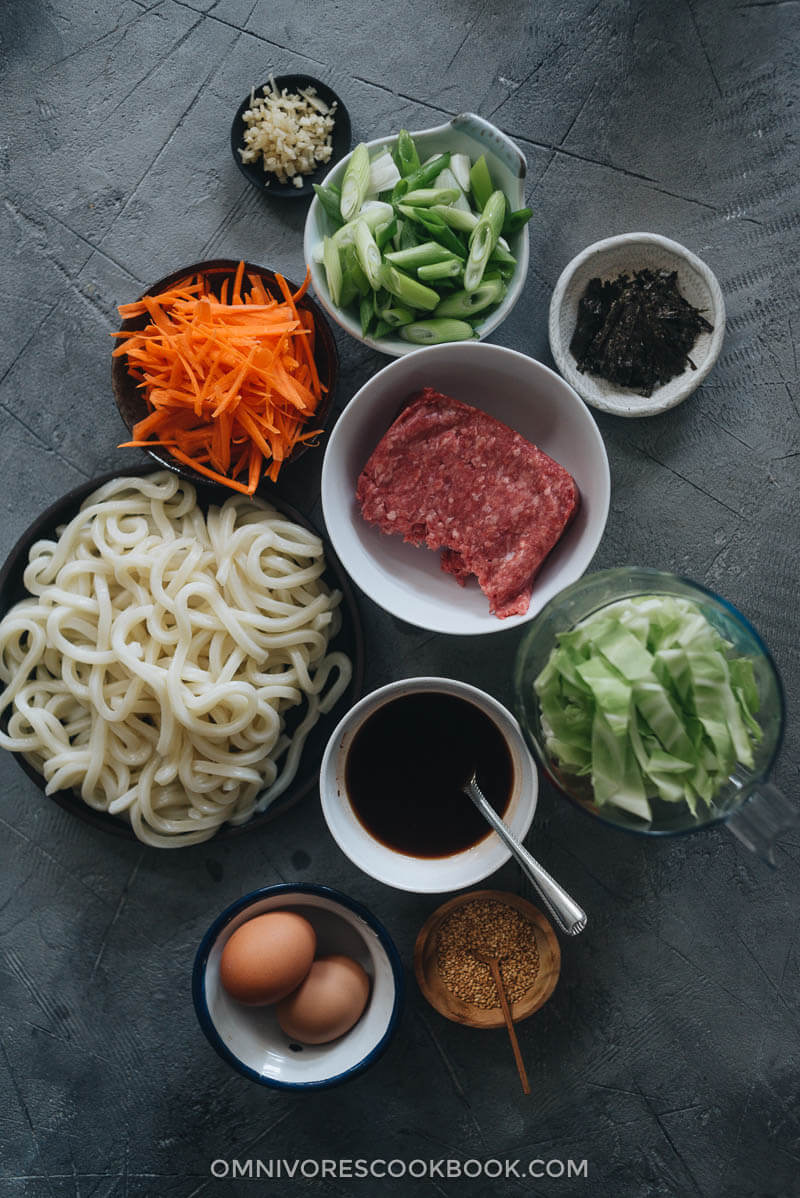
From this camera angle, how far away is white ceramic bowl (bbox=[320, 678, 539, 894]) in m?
1.99

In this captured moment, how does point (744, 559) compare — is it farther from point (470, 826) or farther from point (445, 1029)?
point (445, 1029)

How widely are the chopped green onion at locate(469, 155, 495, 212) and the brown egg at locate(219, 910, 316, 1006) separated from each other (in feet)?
5.70

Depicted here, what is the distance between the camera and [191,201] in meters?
2.29

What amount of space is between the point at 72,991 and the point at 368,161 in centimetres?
220

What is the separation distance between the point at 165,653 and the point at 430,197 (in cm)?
122

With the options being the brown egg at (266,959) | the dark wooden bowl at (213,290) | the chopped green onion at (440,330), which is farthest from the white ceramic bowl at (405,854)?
the chopped green onion at (440,330)

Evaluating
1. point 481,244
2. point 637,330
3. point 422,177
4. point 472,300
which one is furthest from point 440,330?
point 637,330

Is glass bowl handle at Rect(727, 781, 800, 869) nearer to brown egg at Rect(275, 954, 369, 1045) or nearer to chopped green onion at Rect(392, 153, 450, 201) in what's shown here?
brown egg at Rect(275, 954, 369, 1045)

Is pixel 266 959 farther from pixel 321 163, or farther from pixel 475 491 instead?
pixel 321 163

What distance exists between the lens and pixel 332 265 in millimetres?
1967

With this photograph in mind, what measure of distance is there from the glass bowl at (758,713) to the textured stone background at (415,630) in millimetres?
466

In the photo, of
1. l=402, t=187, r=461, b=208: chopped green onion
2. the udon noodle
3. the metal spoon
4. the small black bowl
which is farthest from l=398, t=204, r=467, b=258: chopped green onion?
the metal spoon

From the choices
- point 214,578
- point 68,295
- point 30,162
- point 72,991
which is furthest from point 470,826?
point 30,162

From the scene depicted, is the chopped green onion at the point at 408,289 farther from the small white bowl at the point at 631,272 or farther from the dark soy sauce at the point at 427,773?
the dark soy sauce at the point at 427,773
